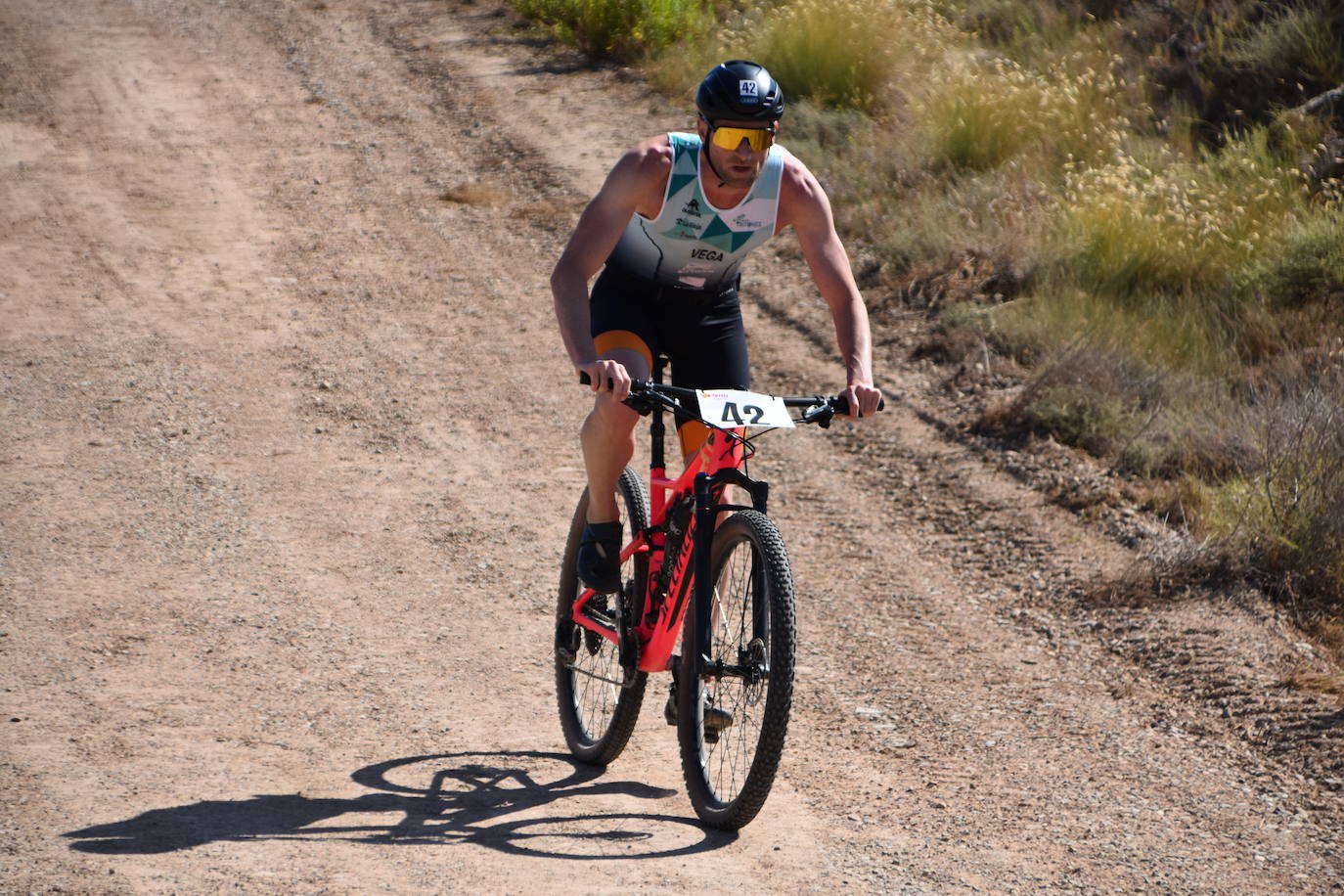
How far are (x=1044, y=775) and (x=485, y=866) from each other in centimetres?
203

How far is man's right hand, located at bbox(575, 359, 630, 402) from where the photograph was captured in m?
3.63

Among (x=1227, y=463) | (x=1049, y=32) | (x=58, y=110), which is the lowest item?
(x=1227, y=463)

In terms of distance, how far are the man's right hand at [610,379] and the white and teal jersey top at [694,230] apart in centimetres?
67

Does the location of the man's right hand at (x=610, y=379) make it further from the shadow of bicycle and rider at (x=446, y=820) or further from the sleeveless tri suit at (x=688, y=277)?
the shadow of bicycle and rider at (x=446, y=820)

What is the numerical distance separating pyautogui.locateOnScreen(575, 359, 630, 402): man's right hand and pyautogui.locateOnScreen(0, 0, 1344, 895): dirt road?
1.36 m

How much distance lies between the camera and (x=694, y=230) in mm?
4125

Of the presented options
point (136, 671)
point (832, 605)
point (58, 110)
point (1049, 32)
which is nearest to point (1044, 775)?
point (832, 605)

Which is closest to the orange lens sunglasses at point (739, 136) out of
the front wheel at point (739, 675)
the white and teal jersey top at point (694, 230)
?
the white and teal jersey top at point (694, 230)

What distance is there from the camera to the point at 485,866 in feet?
12.4

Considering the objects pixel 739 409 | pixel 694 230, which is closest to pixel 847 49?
pixel 694 230

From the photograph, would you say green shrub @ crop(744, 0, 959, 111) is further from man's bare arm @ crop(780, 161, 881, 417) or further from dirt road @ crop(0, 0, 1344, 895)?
man's bare arm @ crop(780, 161, 881, 417)

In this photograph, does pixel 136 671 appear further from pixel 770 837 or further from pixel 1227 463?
pixel 1227 463

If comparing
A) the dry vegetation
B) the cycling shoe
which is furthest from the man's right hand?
the dry vegetation

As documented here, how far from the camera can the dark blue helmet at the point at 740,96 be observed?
12.6ft
